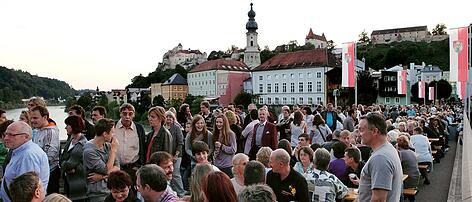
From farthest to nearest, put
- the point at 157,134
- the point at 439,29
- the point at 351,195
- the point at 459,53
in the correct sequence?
1. the point at 439,29
2. the point at 459,53
3. the point at 157,134
4. the point at 351,195

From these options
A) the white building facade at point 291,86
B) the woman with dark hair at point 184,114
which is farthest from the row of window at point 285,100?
the woman with dark hair at point 184,114

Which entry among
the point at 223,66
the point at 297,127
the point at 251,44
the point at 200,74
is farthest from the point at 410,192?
the point at 251,44

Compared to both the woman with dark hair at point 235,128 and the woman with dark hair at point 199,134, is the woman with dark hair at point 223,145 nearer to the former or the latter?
the woman with dark hair at point 199,134

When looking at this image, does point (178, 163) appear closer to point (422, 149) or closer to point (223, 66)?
point (422, 149)

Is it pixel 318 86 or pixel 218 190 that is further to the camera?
pixel 318 86

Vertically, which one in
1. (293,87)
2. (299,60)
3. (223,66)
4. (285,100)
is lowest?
(285,100)

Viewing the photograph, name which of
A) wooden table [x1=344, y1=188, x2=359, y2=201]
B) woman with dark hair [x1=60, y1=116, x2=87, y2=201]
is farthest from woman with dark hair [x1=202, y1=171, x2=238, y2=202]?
wooden table [x1=344, y1=188, x2=359, y2=201]

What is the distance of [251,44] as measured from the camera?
101m

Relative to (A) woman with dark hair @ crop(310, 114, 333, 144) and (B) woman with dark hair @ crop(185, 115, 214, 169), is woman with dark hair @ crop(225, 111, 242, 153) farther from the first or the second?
(A) woman with dark hair @ crop(310, 114, 333, 144)

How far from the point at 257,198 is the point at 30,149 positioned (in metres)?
2.59

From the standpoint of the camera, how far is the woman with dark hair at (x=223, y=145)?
7145mm

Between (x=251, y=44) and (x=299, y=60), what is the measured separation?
86.6 feet

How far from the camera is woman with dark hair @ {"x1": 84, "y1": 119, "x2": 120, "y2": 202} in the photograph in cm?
526

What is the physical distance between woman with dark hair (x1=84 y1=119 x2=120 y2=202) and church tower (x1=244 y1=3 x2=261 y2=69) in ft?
312
